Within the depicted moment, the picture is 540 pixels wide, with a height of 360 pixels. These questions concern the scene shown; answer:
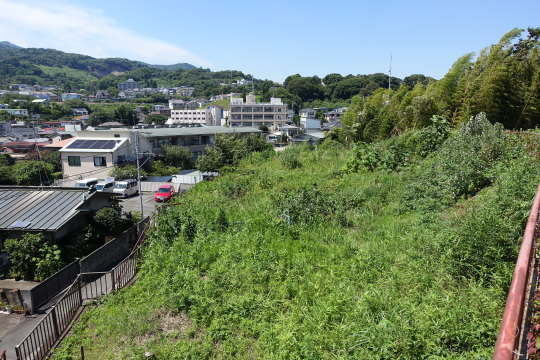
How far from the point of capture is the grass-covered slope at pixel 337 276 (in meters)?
3.68

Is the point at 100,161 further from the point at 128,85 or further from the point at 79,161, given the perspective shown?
the point at 128,85

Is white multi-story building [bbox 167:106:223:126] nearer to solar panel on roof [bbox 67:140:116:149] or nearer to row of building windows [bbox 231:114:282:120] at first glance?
row of building windows [bbox 231:114:282:120]

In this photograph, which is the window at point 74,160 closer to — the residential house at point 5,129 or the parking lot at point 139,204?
the parking lot at point 139,204

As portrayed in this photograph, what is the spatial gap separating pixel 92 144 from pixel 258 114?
4162cm

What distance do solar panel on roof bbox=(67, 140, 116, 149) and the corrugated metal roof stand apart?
16.1m

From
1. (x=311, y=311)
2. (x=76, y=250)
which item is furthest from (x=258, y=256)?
(x=76, y=250)

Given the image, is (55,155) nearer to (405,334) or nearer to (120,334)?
(120,334)

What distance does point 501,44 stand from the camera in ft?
42.8

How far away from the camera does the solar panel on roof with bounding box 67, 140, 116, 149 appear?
28.8m

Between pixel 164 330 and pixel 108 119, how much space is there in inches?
3519

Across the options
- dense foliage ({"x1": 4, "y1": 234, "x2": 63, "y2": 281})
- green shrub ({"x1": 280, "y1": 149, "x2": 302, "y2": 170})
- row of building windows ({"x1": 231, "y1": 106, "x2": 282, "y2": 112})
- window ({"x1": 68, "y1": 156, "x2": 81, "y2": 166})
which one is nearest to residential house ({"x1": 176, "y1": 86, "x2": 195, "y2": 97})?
row of building windows ({"x1": 231, "y1": 106, "x2": 282, "y2": 112})

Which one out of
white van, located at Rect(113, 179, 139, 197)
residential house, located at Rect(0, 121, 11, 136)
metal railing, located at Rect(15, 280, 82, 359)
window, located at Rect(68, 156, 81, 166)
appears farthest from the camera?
residential house, located at Rect(0, 121, 11, 136)

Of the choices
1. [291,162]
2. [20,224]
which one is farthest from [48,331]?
[291,162]

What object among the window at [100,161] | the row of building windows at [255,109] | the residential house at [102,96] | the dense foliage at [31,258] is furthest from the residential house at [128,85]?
the dense foliage at [31,258]
